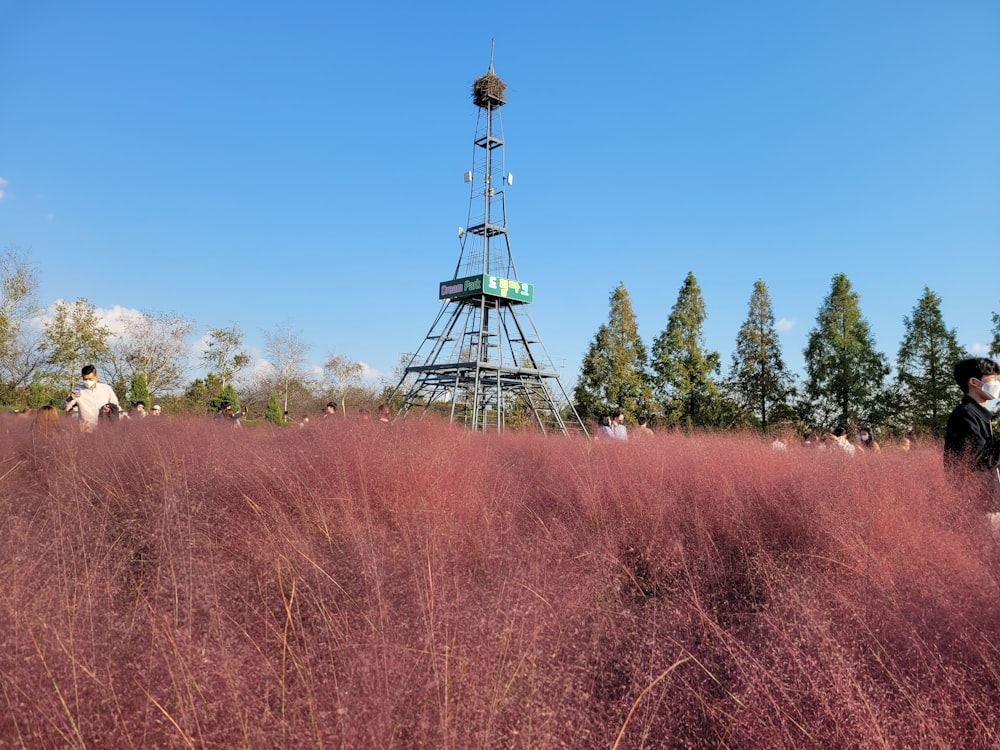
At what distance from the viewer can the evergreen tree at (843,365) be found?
26.1 meters

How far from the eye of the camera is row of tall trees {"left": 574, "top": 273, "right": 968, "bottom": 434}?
24.5 metres

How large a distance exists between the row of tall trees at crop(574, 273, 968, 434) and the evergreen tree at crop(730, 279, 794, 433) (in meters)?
0.04

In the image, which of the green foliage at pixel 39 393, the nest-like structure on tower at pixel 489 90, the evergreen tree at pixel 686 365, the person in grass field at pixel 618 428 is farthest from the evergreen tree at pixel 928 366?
the green foliage at pixel 39 393

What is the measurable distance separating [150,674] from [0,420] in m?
8.37

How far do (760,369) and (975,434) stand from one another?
2654 cm

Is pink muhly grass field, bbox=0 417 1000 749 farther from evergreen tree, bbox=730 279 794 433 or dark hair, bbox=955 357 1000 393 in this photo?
evergreen tree, bbox=730 279 794 433

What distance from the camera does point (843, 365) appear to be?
26.6 m

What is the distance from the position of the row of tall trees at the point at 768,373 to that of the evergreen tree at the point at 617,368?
5 centimetres

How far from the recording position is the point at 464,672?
2.06m

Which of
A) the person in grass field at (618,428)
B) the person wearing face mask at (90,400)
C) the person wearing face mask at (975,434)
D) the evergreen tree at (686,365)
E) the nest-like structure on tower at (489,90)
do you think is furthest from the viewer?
the nest-like structure on tower at (489,90)

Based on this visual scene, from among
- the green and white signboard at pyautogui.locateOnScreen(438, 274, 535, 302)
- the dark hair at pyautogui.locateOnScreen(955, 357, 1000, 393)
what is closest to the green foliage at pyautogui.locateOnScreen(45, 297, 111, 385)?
the green and white signboard at pyautogui.locateOnScreen(438, 274, 535, 302)

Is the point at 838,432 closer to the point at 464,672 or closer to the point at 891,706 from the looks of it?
the point at 891,706

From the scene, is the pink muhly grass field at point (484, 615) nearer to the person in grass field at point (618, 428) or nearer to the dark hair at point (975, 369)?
the dark hair at point (975, 369)

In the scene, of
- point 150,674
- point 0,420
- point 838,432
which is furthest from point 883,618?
point 0,420
